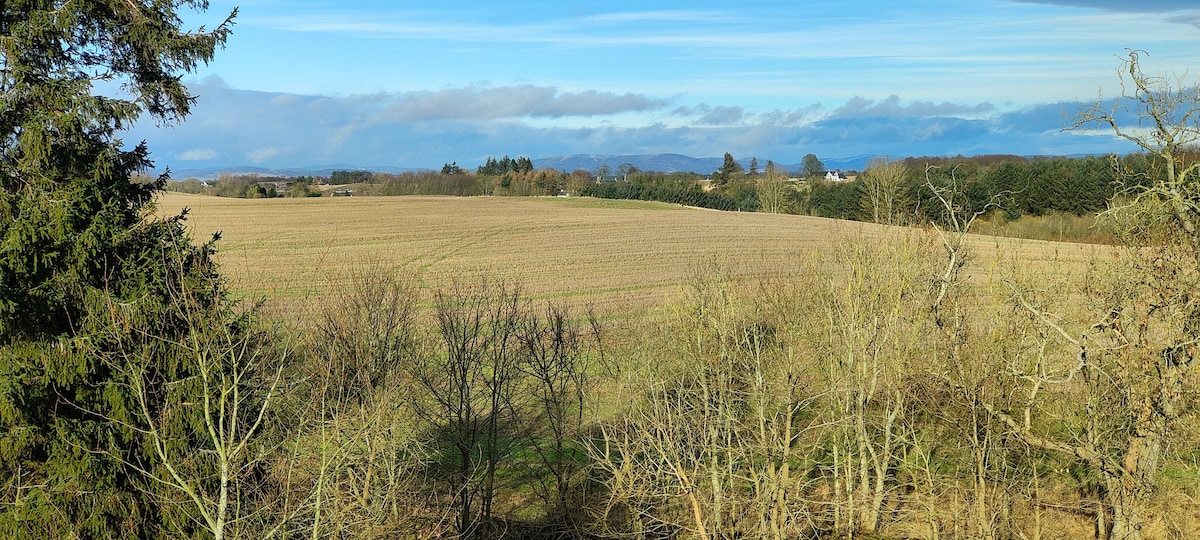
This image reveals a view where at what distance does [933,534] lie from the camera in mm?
17922

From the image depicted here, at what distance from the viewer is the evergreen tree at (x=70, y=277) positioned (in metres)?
13.7

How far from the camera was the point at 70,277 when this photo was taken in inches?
559

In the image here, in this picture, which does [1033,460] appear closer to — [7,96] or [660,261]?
[7,96]

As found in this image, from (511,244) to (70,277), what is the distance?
44496mm

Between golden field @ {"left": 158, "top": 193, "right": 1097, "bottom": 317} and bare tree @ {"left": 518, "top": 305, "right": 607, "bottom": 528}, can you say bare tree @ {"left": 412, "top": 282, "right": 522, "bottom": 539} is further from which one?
golden field @ {"left": 158, "top": 193, "right": 1097, "bottom": 317}

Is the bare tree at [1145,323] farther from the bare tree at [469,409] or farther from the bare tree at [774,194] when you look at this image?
the bare tree at [774,194]

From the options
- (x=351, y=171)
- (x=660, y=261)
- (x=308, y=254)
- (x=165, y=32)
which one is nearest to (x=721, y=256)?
(x=660, y=261)

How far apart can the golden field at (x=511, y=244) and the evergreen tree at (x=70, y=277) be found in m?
11.4

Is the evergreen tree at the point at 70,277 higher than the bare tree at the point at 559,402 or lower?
higher

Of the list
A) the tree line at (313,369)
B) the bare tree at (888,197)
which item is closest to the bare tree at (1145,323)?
the tree line at (313,369)

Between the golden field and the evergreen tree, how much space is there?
1145cm

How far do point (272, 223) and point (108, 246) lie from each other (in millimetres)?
53804

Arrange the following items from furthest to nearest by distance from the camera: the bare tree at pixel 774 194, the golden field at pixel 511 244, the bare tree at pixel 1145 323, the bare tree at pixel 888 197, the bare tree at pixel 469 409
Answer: the bare tree at pixel 774 194 < the golden field at pixel 511 244 < the bare tree at pixel 469 409 < the bare tree at pixel 888 197 < the bare tree at pixel 1145 323

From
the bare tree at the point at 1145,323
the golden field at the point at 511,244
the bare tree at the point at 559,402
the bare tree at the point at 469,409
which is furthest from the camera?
the golden field at the point at 511,244
